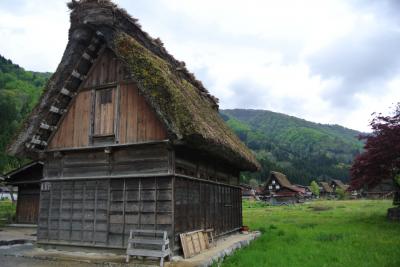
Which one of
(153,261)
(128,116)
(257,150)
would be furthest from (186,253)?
(257,150)

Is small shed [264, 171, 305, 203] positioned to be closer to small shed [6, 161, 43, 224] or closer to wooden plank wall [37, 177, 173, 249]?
small shed [6, 161, 43, 224]

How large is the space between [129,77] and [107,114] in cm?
137

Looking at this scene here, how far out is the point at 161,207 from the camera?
10.0 m

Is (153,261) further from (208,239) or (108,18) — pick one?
(108,18)

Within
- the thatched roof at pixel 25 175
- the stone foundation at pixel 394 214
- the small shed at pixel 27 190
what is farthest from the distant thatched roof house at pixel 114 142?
the stone foundation at pixel 394 214

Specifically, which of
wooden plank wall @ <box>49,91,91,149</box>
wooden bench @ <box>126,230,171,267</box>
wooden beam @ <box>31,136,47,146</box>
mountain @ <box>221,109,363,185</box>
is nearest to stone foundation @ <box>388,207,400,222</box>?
wooden bench @ <box>126,230,171,267</box>

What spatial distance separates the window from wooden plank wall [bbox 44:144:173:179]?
43cm

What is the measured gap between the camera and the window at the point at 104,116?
1120 cm

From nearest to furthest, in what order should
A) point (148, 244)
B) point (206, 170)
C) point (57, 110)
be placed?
point (148, 244)
point (57, 110)
point (206, 170)

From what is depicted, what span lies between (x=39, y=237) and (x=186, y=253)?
5216 millimetres

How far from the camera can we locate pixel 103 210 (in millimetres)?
10906

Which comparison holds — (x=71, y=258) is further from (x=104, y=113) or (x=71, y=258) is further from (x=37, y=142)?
(x=104, y=113)

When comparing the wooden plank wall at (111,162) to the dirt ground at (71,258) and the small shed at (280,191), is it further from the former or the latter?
the small shed at (280,191)

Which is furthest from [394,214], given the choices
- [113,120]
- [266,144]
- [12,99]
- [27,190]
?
[266,144]
